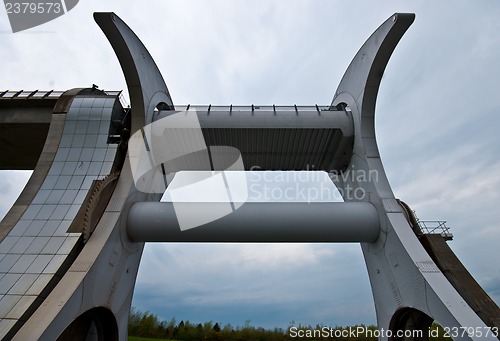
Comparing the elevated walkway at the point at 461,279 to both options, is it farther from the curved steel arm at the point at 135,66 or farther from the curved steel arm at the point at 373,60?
the curved steel arm at the point at 135,66

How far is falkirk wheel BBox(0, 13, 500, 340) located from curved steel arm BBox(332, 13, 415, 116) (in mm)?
44

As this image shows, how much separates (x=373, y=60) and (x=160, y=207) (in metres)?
8.55

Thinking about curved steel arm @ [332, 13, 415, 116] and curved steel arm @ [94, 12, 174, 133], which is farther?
curved steel arm @ [94, 12, 174, 133]

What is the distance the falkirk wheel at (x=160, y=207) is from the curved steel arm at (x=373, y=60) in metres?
0.04

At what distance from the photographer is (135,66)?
36.1 ft

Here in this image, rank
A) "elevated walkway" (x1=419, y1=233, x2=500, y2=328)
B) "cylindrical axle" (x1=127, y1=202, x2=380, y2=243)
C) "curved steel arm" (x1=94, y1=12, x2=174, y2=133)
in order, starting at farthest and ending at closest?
"curved steel arm" (x1=94, y1=12, x2=174, y2=133)
"cylindrical axle" (x1=127, y1=202, x2=380, y2=243)
"elevated walkway" (x1=419, y1=233, x2=500, y2=328)

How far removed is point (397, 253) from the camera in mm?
9180

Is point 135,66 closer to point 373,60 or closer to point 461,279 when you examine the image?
point 373,60

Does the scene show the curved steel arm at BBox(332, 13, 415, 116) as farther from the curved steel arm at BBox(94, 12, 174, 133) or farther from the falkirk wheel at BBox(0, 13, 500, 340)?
the curved steel arm at BBox(94, 12, 174, 133)

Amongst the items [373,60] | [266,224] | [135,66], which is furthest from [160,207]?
[373,60]

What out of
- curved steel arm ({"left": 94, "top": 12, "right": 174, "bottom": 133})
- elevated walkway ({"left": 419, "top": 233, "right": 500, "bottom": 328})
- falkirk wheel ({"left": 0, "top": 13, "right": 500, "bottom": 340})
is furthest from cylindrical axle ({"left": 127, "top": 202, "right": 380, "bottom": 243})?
curved steel arm ({"left": 94, "top": 12, "right": 174, "bottom": 133})

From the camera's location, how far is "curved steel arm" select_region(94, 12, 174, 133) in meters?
10.3

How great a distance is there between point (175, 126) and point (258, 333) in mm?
41890

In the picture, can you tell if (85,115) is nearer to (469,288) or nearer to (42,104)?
(42,104)
